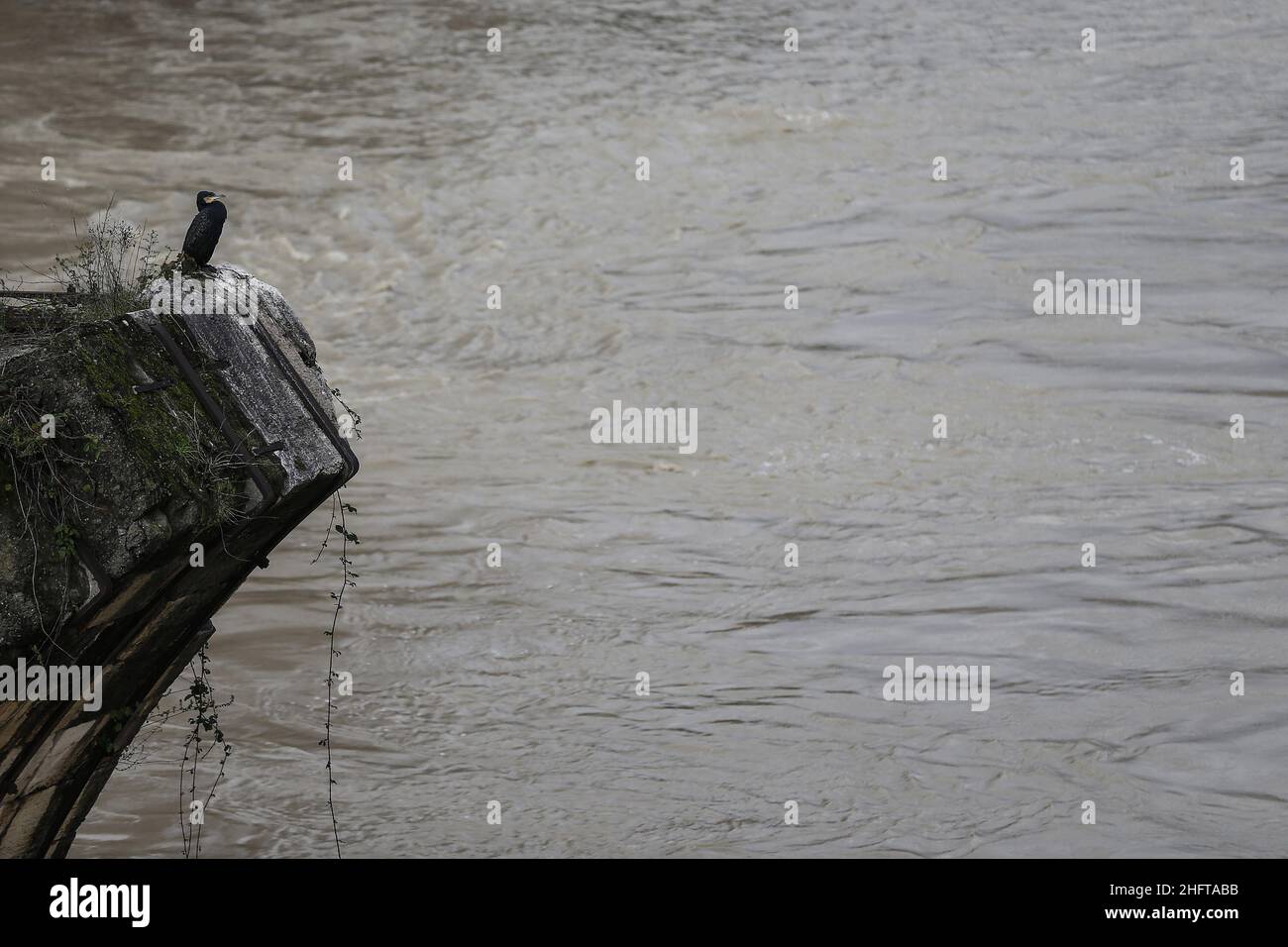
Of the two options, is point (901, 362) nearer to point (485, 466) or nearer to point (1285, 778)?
point (485, 466)

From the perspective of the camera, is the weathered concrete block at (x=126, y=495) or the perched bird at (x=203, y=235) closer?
the weathered concrete block at (x=126, y=495)

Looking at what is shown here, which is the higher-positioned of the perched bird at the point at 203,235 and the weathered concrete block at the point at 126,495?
the perched bird at the point at 203,235

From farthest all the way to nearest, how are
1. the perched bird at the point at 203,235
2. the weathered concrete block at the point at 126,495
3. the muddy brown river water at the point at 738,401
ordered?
the muddy brown river water at the point at 738,401 < the perched bird at the point at 203,235 < the weathered concrete block at the point at 126,495

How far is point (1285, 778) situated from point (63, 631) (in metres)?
7.59

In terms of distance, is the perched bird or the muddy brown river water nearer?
the perched bird

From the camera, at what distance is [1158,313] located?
16141mm

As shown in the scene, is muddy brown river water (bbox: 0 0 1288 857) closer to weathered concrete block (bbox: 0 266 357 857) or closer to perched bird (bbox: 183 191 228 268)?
weathered concrete block (bbox: 0 266 357 857)

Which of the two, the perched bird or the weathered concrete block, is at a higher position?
the perched bird

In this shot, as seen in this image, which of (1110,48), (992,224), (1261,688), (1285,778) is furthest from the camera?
(1110,48)

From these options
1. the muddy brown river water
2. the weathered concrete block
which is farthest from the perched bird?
the muddy brown river water

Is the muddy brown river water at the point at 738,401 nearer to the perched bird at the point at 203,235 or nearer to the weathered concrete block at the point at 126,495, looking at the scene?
the weathered concrete block at the point at 126,495

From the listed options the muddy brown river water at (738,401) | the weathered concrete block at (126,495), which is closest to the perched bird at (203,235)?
the weathered concrete block at (126,495)

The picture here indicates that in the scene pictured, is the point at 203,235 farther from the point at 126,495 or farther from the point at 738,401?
the point at 738,401

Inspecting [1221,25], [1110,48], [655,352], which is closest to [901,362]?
[655,352]
